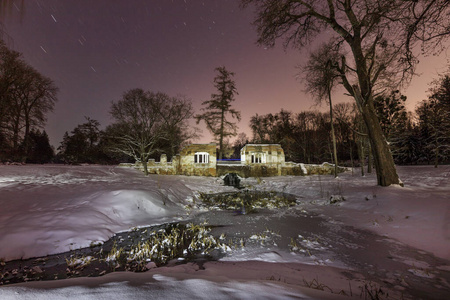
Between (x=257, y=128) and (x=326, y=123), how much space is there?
564 inches

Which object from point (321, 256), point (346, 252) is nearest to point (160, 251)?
point (321, 256)

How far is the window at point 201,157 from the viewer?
1003 inches

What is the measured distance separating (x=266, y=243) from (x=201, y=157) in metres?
21.2

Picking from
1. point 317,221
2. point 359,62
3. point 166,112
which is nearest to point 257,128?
point 166,112

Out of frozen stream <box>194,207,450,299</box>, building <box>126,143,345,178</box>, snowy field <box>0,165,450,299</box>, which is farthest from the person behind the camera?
building <box>126,143,345,178</box>

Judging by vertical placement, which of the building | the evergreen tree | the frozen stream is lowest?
the frozen stream

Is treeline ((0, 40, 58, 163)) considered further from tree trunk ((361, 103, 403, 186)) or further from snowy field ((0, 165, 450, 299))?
tree trunk ((361, 103, 403, 186))

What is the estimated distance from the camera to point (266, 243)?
496 cm

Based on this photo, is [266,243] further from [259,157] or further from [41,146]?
[41,146]

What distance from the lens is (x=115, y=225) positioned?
21.5 feet

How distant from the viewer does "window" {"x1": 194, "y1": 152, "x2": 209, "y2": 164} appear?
25.5 meters

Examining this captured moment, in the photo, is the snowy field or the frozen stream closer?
the snowy field

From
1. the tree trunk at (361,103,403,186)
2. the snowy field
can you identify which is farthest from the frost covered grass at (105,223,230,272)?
the tree trunk at (361,103,403,186)

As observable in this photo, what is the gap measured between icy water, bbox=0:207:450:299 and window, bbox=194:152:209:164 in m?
18.9
